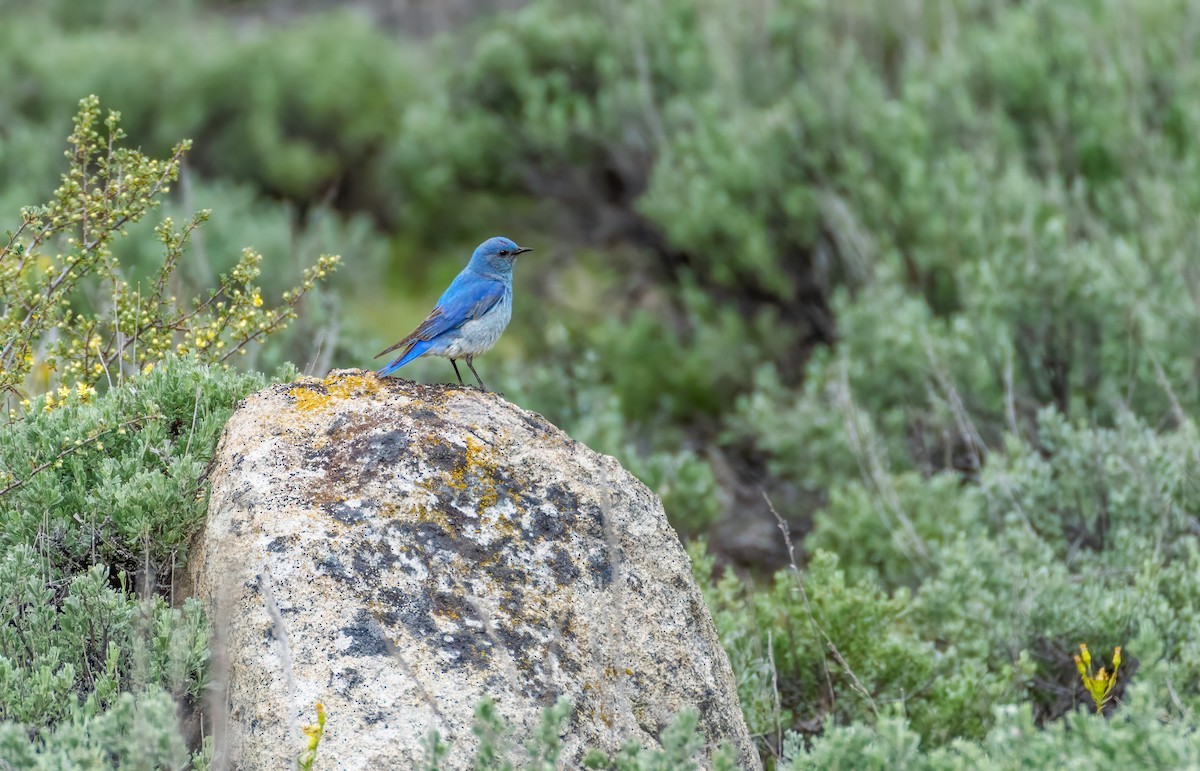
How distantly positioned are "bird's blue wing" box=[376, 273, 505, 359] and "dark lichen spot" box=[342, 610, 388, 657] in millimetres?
1435

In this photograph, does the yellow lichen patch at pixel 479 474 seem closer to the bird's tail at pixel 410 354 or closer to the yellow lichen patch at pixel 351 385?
the yellow lichen patch at pixel 351 385

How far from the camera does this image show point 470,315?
4.68 m

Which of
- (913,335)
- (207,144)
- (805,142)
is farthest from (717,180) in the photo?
(207,144)

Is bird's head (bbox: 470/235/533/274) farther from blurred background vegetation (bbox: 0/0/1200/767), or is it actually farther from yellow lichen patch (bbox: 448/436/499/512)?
yellow lichen patch (bbox: 448/436/499/512)

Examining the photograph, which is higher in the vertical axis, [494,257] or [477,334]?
[494,257]

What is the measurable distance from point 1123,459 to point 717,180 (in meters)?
4.24

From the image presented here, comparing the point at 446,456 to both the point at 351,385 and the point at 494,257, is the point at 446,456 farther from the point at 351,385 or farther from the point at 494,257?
the point at 494,257

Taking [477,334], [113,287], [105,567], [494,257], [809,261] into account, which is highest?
[113,287]

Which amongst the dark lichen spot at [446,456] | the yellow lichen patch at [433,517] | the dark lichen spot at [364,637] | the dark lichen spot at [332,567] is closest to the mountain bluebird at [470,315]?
the dark lichen spot at [446,456]

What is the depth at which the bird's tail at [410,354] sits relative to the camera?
425 centimetres

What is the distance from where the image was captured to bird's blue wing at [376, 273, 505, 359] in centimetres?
454

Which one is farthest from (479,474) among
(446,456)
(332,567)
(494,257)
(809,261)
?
(809,261)

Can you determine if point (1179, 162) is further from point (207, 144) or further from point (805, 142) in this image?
point (207, 144)

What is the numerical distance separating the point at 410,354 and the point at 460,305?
36 centimetres
